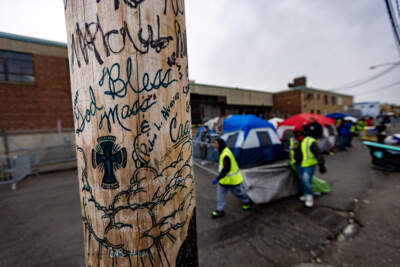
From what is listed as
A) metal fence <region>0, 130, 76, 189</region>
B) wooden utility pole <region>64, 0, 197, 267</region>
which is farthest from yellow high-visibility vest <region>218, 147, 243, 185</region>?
metal fence <region>0, 130, 76, 189</region>

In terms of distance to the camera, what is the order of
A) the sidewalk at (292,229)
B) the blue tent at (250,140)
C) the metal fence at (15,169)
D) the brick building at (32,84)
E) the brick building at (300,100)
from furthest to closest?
the brick building at (300,100)
the brick building at (32,84)
the blue tent at (250,140)
the metal fence at (15,169)
the sidewalk at (292,229)

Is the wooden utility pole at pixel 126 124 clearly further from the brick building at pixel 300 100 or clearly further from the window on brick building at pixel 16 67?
the brick building at pixel 300 100

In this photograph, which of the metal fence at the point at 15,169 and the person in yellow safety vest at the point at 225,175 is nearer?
the person in yellow safety vest at the point at 225,175

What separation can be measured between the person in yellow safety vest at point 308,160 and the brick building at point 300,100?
782 inches

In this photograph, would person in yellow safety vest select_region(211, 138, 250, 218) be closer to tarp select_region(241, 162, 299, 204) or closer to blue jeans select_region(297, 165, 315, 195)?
tarp select_region(241, 162, 299, 204)

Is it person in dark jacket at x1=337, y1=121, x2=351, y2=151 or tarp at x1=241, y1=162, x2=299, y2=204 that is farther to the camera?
person in dark jacket at x1=337, y1=121, x2=351, y2=151

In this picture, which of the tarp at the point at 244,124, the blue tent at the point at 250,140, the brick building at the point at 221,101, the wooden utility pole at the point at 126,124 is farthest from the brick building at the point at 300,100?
the wooden utility pole at the point at 126,124

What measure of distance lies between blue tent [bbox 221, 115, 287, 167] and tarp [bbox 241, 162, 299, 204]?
332 cm

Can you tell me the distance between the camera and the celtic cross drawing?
812mm

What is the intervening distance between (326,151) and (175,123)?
39.6ft

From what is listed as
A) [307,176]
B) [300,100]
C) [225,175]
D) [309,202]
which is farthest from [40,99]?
[300,100]

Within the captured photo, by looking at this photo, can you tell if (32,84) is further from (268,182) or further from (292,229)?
(292,229)

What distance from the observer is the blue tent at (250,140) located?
781 cm

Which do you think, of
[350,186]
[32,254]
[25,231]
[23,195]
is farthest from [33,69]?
[350,186]
